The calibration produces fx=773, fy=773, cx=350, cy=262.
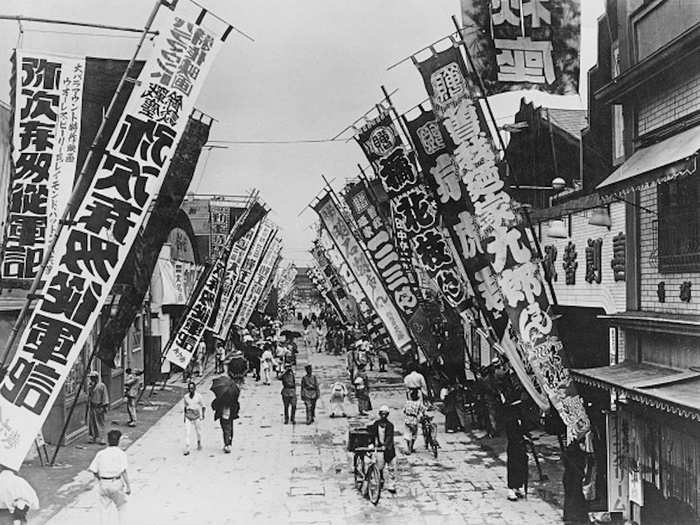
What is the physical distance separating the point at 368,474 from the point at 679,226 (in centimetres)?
713

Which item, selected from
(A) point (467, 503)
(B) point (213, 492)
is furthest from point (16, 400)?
(A) point (467, 503)

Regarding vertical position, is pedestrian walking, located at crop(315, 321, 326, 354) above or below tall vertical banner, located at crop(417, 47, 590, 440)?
below

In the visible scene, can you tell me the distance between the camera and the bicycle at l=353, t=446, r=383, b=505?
47.3 feet

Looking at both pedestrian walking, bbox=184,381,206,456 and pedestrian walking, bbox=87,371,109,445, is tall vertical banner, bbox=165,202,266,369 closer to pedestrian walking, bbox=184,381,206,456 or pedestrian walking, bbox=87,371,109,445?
pedestrian walking, bbox=87,371,109,445

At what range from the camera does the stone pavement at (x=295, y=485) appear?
45.1 feet

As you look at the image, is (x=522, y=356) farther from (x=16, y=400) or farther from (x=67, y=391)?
(x=67, y=391)

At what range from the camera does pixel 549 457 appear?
1872 cm

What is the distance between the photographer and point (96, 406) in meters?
20.5

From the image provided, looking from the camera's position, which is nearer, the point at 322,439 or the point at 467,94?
the point at 467,94

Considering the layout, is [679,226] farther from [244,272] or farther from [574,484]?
[244,272]

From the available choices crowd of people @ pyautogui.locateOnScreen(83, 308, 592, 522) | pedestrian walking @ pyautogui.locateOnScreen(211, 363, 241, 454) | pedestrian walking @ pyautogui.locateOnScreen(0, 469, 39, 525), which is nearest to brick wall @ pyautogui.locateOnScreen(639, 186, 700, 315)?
crowd of people @ pyautogui.locateOnScreen(83, 308, 592, 522)

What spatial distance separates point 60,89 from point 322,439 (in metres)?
11.5

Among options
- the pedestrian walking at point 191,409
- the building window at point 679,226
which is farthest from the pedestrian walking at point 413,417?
the building window at point 679,226

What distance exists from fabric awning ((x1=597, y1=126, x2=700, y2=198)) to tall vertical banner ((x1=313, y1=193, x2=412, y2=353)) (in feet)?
39.6
